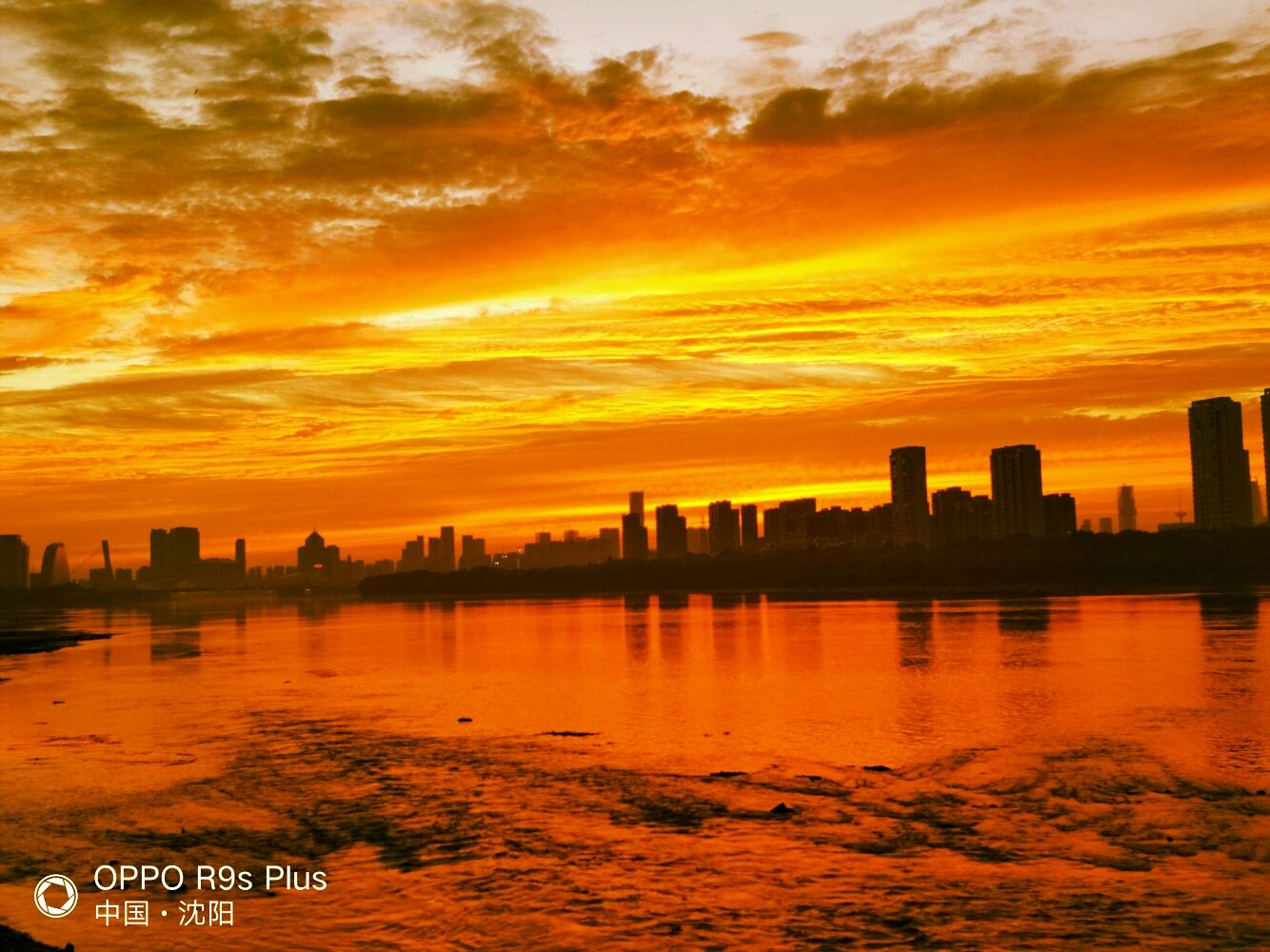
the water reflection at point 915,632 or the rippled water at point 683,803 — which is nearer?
the rippled water at point 683,803

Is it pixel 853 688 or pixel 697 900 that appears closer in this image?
pixel 697 900

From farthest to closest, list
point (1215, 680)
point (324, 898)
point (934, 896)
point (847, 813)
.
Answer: point (1215, 680) < point (847, 813) < point (324, 898) < point (934, 896)

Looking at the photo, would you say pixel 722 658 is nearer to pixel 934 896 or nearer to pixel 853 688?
pixel 853 688

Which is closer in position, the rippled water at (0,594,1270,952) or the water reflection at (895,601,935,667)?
the rippled water at (0,594,1270,952)

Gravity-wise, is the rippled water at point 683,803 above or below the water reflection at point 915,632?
above

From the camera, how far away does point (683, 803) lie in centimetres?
2661

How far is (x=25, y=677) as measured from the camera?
2667 inches

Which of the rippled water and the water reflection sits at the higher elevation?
the rippled water

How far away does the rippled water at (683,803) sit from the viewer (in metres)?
18.1

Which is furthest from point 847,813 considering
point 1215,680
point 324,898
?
point 1215,680

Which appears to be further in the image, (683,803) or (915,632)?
(915,632)

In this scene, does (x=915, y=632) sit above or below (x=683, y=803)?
below

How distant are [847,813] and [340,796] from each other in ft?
41.8

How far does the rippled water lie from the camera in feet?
59.3
